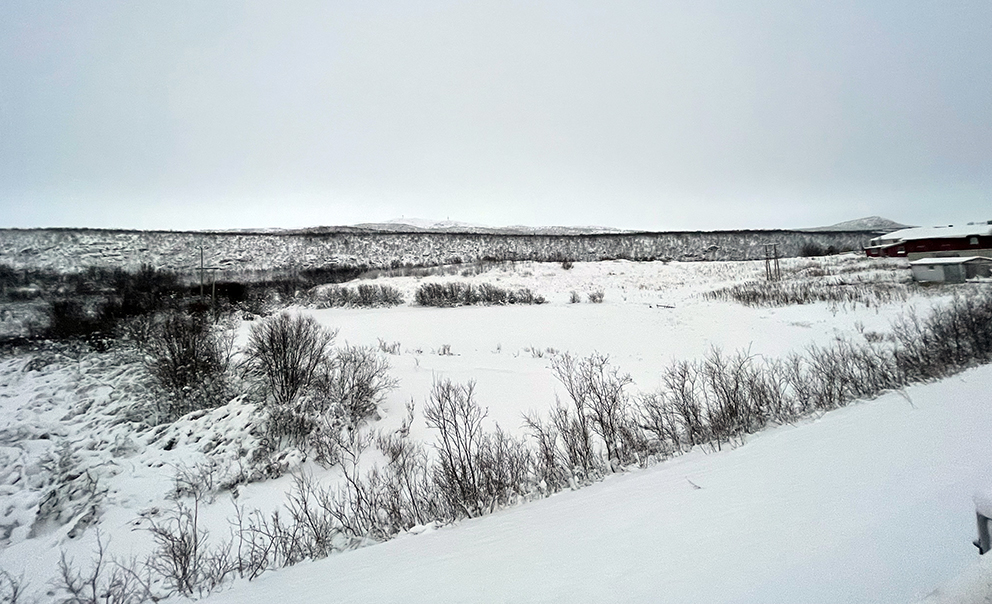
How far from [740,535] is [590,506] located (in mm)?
1549

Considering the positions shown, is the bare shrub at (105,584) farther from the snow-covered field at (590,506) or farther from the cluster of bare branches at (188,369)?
the cluster of bare branches at (188,369)

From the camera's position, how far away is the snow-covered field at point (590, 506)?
2062 mm

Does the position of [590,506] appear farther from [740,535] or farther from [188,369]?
[188,369]

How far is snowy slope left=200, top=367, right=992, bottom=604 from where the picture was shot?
194cm

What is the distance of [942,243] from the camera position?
1500 inches

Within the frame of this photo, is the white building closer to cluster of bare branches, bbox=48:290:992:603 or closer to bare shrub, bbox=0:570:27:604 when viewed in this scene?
cluster of bare branches, bbox=48:290:992:603

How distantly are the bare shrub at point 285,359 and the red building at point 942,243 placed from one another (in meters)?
A: 48.0

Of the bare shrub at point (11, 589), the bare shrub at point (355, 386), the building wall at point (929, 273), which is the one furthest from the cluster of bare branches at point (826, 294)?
the bare shrub at point (11, 589)

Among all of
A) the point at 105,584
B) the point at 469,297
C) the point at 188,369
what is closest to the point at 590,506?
the point at 105,584

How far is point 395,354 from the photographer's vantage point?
555 inches

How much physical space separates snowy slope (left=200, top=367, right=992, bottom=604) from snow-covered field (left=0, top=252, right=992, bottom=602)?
0.05 feet

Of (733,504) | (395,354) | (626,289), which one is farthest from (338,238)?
(733,504)

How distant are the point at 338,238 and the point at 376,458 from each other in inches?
2121

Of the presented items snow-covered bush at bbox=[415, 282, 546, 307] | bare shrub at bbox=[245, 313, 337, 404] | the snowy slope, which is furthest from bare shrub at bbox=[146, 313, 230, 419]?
snow-covered bush at bbox=[415, 282, 546, 307]
